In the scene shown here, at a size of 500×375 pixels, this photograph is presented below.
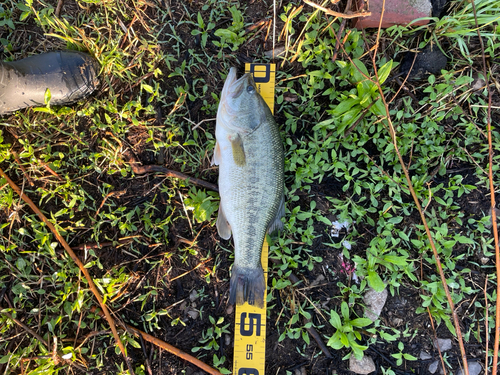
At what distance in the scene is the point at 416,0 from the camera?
2916 mm

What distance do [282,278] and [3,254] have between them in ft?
9.79

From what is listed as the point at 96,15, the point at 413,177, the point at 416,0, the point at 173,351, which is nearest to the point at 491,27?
the point at 416,0

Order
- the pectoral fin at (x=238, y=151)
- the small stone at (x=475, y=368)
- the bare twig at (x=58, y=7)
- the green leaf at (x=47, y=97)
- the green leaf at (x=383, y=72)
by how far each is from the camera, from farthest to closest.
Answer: the bare twig at (x=58, y=7) < the small stone at (x=475, y=368) < the green leaf at (x=47, y=97) < the green leaf at (x=383, y=72) < the pectoral fin at (x=238, y=151)

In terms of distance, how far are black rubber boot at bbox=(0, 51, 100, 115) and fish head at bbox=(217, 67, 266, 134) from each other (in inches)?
61.3

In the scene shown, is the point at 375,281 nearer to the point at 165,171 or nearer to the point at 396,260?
the point at 396,260

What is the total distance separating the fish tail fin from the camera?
2842 millimetres

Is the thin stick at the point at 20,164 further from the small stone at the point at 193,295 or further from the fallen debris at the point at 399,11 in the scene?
the fallen debris at the point at 399,11

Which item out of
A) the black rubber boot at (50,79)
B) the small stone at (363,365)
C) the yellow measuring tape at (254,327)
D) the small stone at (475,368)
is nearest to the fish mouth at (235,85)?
the yellow measuring tape at (254,327)

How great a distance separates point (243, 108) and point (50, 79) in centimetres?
209

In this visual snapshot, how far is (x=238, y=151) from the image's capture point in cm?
269

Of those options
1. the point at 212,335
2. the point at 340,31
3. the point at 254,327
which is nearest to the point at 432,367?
the point at 254,327

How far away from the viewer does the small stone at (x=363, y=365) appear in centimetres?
298

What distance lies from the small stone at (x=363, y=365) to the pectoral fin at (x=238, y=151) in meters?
2.38

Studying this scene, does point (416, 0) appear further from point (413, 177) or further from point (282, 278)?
point (282, 278)
